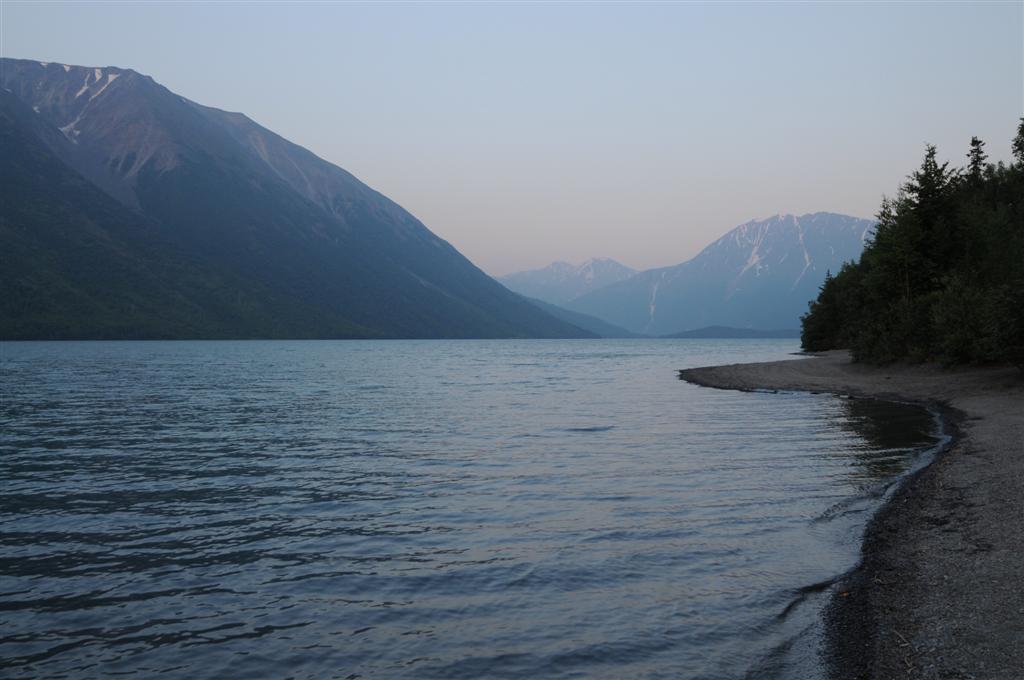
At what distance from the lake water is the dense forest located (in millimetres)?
19772

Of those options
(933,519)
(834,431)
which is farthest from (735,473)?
(834,431)

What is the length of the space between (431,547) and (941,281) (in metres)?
69.9

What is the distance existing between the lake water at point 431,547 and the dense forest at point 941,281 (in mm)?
19772

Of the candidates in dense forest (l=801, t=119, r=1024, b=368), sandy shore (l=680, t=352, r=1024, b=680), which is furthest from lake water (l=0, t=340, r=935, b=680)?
dense forest (l=801, t=119, r=1024, b=368)

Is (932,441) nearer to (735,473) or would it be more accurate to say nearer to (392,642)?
(735,473)

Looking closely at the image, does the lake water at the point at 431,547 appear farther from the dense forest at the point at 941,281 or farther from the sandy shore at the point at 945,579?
the dense forest at the point at 941,281

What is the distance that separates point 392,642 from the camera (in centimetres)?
1168

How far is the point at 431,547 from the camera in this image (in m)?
16.9

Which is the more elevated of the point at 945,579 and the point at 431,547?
the point at 945,579

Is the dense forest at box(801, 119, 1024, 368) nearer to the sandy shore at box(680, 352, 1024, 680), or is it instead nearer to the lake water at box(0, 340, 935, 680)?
the lake water at box(0, 340, 935, 680)

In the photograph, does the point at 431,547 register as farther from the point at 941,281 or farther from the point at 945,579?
the point at 941,281

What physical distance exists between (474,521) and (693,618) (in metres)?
7.89

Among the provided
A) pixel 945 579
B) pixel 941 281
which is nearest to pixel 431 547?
pixel 945 579

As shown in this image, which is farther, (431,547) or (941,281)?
(941,281)
